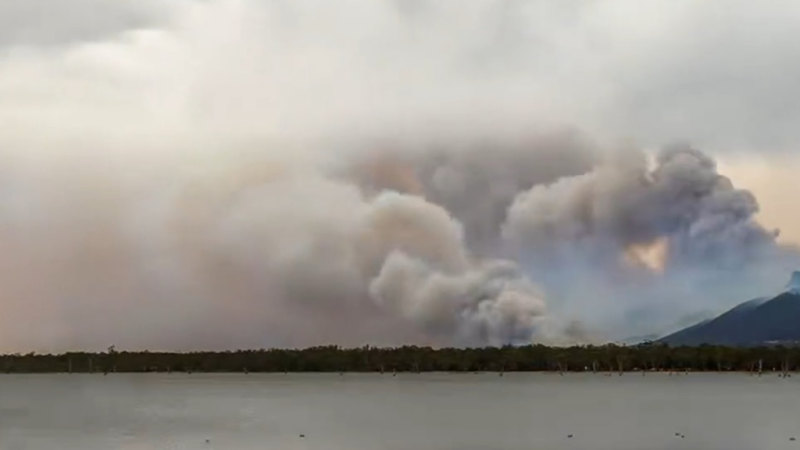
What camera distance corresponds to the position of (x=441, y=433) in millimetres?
72188

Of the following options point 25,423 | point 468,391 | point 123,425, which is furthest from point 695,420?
point 468,391

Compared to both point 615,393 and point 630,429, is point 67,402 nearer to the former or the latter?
point 615,393

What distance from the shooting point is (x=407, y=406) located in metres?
114

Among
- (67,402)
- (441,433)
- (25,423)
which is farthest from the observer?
(67,402)

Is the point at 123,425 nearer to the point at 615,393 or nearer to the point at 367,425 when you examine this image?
the point at 367,425

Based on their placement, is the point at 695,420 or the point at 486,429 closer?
the point at 486,429

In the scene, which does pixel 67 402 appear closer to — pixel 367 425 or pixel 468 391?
pixel 468 391

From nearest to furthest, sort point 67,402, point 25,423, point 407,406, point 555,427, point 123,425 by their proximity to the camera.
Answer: point 555,427 < point 123,425 < point 25,423 < point 407,406 < point 67,402

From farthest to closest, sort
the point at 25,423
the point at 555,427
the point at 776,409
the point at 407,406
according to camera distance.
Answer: the point at 407,406, the point at 776,409, the point at 25,423, the point at 555,427

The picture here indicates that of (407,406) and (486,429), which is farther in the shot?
(407,406)

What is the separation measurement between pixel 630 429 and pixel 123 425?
121 feet

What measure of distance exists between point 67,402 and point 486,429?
267 ft

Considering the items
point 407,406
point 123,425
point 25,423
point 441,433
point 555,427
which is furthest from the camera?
point 407,406

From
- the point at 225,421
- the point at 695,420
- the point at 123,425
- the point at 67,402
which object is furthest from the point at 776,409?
the point at 67,402
